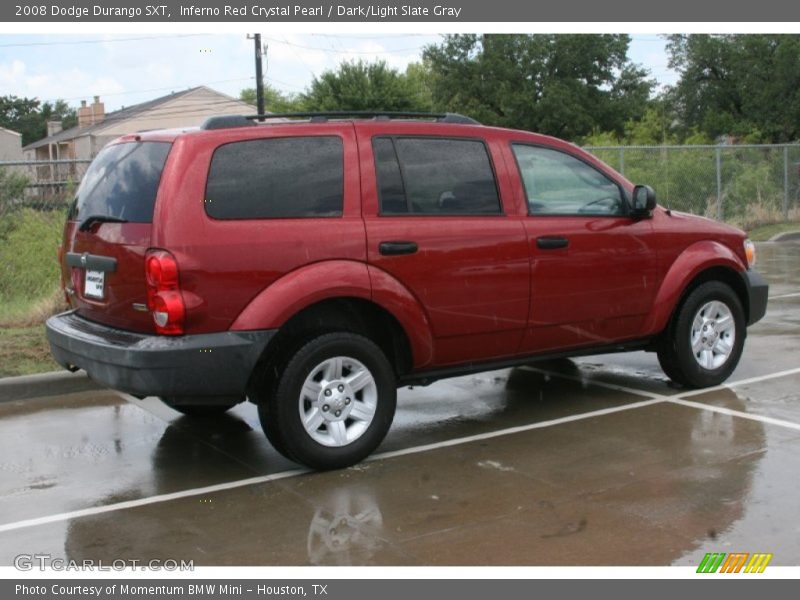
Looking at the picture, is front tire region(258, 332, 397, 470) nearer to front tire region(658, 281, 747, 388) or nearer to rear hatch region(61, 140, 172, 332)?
rear hatch region(61, 140, 172, 332)

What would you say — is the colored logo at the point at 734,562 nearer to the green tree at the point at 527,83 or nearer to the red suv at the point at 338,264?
the red suv at the point at 338,264

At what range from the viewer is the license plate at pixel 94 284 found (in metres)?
5.50

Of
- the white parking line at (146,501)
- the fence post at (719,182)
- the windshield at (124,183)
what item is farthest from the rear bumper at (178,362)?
the fence post at (719,182)

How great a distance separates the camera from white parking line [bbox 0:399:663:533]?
4.93 metres

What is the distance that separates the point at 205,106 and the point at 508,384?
63.1 m

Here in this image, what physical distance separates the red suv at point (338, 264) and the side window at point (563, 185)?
14mm

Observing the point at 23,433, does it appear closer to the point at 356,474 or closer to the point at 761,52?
the point at 356,474

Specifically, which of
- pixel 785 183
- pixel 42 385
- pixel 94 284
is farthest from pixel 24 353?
pixel 785 183

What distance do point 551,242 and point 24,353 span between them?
477cm

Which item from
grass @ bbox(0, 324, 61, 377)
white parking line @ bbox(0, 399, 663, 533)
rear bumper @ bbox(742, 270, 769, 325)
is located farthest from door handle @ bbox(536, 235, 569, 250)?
grass @ bbox(0, 324, 61, 377)

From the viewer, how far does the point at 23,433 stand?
259 inches

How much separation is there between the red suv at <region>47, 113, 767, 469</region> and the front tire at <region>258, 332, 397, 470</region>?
0.01 m

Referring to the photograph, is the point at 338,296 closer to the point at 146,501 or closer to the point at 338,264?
the point at 338,264

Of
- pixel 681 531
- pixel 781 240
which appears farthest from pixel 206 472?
pixel 781 240
